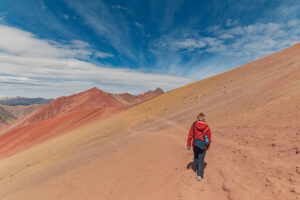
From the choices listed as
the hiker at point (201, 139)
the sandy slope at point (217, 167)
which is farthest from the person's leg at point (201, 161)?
the sandy slope at point (217, 167)

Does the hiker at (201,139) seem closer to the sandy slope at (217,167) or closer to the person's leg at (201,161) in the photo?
the person's leg at (201,161)

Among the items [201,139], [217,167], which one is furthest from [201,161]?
[217,167]

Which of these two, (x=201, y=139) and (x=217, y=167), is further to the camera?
(x=217, y=167)

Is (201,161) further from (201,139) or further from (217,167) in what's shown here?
(217,167)

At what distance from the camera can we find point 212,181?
15.6 feet

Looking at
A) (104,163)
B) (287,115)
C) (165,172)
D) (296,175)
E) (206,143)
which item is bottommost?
(104,163)

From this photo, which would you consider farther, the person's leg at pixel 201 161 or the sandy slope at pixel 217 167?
the person's leg at pixel 201 161

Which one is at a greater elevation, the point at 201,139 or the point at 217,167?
the point at 201,139

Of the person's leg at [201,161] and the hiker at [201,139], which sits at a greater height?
the hiker at [201,139]

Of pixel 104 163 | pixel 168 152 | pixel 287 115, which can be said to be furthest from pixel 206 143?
pixel 104 163

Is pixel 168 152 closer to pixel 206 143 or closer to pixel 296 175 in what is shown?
pixel 206 143

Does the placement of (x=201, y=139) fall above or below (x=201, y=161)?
above

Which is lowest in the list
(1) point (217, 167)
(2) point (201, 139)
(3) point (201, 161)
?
(1) point (217, 167)

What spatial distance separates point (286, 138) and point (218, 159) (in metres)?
2.46
